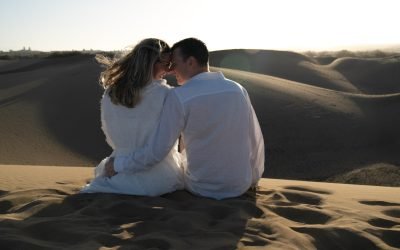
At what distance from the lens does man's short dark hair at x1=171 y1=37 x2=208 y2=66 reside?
449cm

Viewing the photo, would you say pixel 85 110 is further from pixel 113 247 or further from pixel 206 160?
pixel 113 247

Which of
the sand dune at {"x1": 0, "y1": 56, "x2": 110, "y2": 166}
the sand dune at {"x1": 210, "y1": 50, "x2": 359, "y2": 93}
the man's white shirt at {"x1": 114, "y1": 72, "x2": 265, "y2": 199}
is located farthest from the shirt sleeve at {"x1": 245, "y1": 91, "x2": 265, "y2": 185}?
the sand dune at {"x1": 210, "y1": 50, "x2": 359, "y2": 93}

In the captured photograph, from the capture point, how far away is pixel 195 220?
3.89 m

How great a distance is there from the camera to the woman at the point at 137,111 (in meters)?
4.45

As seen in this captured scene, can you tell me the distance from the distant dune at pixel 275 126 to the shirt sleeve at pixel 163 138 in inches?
232

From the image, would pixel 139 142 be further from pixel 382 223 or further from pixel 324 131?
pixel 324 131

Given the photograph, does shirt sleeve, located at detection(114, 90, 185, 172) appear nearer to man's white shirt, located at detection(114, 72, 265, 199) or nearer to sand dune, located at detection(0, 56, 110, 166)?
man's white shirt, located at detection(114, 72, 265, 199)

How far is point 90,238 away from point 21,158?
8.14 metres

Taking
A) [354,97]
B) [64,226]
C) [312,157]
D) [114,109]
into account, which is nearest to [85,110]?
[312,157]

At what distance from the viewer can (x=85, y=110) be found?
49.4 ft

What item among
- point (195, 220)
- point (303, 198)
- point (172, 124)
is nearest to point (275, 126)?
point (303, 198)

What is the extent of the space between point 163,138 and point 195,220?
2.53ft

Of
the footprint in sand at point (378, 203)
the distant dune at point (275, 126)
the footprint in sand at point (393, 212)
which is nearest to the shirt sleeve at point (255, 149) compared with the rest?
the footprint in sand at point (378, 203)

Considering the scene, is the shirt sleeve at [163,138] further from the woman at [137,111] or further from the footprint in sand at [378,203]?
the footprint in sand at [378,203]
